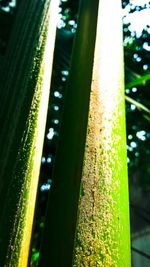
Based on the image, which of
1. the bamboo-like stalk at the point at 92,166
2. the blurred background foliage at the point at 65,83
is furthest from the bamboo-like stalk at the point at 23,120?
the blurred background foliage at the point at 65,83

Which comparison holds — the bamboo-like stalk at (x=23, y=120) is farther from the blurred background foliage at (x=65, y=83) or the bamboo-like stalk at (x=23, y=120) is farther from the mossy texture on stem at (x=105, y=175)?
the blurred background foliage at (x=65, y=83)

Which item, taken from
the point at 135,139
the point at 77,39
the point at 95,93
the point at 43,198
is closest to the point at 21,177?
the point at 95,93

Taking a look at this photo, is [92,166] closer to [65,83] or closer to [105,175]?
[105,175]

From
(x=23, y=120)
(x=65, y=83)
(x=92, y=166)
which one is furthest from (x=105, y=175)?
(x=65, y=83)

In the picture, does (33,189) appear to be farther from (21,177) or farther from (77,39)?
(77,39)

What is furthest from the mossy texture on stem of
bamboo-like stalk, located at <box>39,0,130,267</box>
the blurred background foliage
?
the blurred background foliage

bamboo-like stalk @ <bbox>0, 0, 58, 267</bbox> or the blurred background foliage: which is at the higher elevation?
the blurred background foliage

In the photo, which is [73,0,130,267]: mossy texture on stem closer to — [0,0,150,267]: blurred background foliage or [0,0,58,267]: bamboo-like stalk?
[0,0,58,267]: bamboo-like stalk
